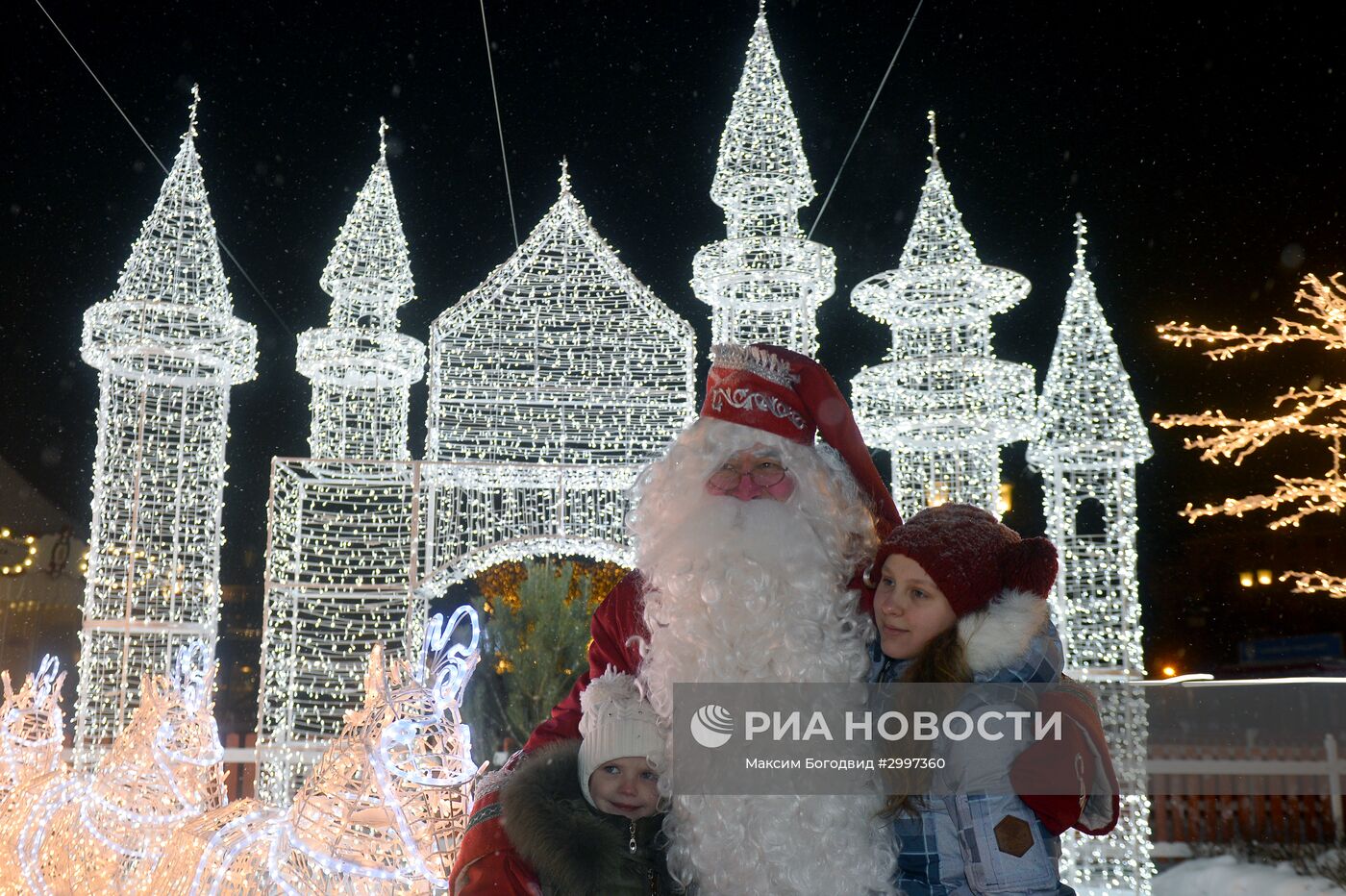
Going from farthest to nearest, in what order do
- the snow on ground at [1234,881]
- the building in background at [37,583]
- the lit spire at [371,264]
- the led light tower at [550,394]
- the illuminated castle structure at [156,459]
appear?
the building in background at [37,583], the lit spire at [371,264], the led light tower at [550,394], the illuminated castle structure at [156,459], the snow on ground at [1234,881]

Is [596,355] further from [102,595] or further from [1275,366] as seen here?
[1275,366]

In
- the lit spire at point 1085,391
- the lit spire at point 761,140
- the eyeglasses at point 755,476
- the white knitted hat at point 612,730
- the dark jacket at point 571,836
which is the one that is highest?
the lit spire at point 761,140

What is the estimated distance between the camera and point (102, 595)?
991 cm

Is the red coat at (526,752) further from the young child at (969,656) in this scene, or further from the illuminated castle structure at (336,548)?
the illuminated castle structure at (336,548)

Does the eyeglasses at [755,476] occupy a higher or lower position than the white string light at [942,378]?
lower

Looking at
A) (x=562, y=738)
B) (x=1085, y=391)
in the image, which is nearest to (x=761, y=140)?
(x=1085, y=391)

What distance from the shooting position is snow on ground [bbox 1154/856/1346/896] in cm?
746

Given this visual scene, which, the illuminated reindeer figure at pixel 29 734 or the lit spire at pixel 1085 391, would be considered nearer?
the illuminated reindeer figure at pixel 29 734

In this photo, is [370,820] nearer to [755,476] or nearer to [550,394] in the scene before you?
[755,476]

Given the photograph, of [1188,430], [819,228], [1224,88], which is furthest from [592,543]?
[1188,430]

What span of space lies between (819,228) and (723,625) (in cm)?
1584

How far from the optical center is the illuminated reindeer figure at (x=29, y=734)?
546 cm

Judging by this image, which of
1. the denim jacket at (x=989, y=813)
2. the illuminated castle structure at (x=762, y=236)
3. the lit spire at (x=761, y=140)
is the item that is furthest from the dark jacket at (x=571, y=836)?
the lit spire at (x=761, y=140)

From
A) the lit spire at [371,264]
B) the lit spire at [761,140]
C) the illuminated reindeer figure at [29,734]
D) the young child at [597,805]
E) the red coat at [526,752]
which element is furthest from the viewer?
the lit spire at [371,264]
